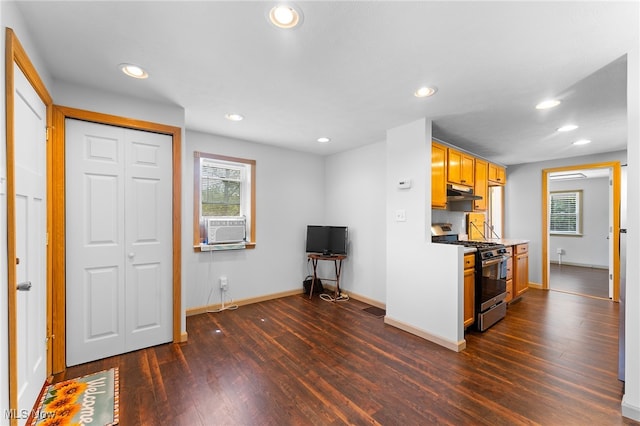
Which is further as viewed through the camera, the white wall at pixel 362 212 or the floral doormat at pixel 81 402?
the white wall at pixel 362 212

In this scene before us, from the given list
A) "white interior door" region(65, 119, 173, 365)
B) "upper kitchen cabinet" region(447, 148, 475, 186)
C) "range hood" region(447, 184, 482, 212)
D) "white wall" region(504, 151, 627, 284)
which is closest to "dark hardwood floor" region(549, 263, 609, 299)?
"white wall" region(504, 151, 627, 284)

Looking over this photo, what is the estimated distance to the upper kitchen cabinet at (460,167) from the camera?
346cm

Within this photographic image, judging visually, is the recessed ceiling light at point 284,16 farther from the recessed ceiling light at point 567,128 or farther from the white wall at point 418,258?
the recessed ceiling light at point 567,128

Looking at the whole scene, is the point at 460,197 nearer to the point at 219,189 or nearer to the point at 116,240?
the point at 219,189

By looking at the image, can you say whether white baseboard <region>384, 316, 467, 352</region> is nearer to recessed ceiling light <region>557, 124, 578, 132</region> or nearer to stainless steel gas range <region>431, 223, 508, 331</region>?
stainless steel gas range <region>431, 223, 508, 331</region>

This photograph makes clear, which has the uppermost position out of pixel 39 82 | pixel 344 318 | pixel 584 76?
pixel 584 76

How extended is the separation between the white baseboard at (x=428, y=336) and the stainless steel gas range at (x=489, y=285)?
1.67ft

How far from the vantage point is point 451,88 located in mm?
2283

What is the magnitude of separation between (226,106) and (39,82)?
1332 mm

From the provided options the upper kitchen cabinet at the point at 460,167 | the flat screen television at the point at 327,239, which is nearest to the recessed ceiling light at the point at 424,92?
the upper kitchen cabinet at the point at 460,167

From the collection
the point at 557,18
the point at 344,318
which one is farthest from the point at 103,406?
the point at 557,18

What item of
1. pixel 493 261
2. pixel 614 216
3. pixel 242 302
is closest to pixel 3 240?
pixel 242 302

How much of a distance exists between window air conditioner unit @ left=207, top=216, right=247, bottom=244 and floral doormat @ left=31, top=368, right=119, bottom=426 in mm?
1827

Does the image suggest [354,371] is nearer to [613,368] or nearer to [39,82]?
[613,368]
